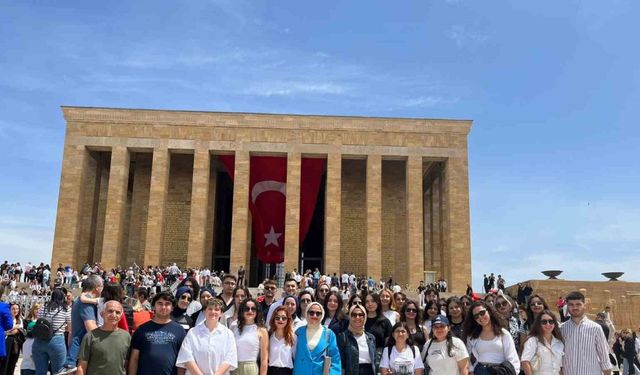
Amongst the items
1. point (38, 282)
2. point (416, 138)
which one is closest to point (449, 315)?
point (38, 282)

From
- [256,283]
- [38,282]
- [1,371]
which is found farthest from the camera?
[256,283]

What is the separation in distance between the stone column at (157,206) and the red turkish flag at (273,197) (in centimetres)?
272

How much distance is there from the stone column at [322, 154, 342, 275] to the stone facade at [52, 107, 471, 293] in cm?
4

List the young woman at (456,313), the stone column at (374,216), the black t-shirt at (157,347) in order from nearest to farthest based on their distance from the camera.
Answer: the black t-shirt at (157,347) → the young woman at (456,313) → the stone column at (374,216)

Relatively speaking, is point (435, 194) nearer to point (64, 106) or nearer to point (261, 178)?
point (261, 178)

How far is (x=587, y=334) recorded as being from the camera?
18.8 feet

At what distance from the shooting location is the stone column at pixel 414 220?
2648 cm

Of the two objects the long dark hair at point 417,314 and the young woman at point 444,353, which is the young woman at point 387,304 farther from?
the young woman at point 444,353

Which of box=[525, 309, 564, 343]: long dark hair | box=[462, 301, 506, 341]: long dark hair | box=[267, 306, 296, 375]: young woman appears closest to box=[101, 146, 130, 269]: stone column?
box=[267, 306, 296, 375]: young woman

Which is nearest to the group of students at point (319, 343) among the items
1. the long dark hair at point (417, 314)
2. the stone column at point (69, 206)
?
the long dark hair at point (417, 314)

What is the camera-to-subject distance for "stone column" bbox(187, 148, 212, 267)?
26234 millimetres

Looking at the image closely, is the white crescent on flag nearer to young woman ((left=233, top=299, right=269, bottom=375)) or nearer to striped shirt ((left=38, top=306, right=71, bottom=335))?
striped shirt ((left=38, top=306, right=71, bottom=335))

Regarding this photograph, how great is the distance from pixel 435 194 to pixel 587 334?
25515 mm

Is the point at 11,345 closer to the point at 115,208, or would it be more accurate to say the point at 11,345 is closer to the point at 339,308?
the point at 339,308
